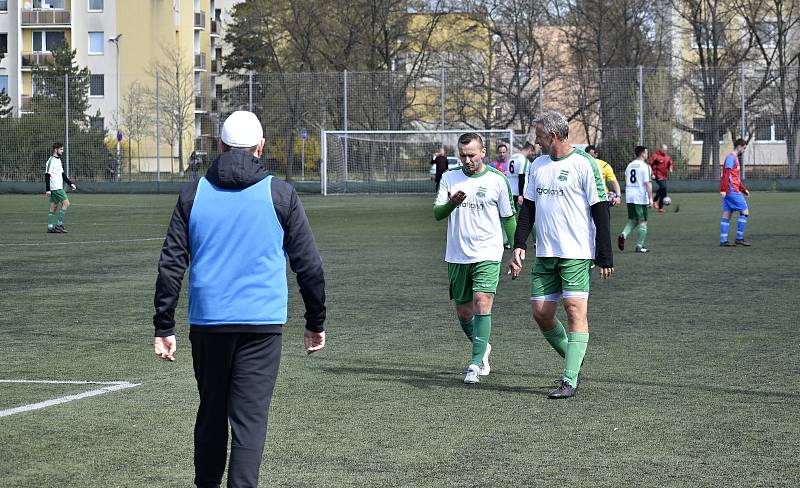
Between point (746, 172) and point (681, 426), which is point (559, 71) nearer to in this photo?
point (746, 172)

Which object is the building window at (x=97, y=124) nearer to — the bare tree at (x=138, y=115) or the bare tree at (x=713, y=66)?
the bare tree at (x=138, y=115)

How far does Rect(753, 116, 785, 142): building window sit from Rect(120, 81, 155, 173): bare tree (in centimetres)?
2544

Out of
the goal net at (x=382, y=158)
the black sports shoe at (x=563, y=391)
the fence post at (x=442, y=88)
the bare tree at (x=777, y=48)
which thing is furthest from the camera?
the fence post at (x=442, y=88)

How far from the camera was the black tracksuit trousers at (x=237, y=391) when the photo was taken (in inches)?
212

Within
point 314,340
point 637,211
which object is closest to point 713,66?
point 637,211

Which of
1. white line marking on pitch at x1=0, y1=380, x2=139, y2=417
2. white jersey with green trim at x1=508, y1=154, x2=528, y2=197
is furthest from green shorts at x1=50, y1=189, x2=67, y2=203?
white line marking on pitch at x1=0, y1=380, x2=139, y2=417

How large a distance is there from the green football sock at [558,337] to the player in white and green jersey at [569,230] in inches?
10.9

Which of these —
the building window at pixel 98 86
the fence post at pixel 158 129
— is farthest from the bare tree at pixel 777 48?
the building window at pixel 98 86

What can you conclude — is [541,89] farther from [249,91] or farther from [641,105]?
[249,91]

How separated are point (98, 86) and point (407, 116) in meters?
32.5

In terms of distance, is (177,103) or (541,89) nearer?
(541,89)

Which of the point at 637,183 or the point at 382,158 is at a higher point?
the point at 382,158

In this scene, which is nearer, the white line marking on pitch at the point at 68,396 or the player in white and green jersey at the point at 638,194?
the white line marking on pitch at the point at 68,396

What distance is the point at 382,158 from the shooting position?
5403 cm
